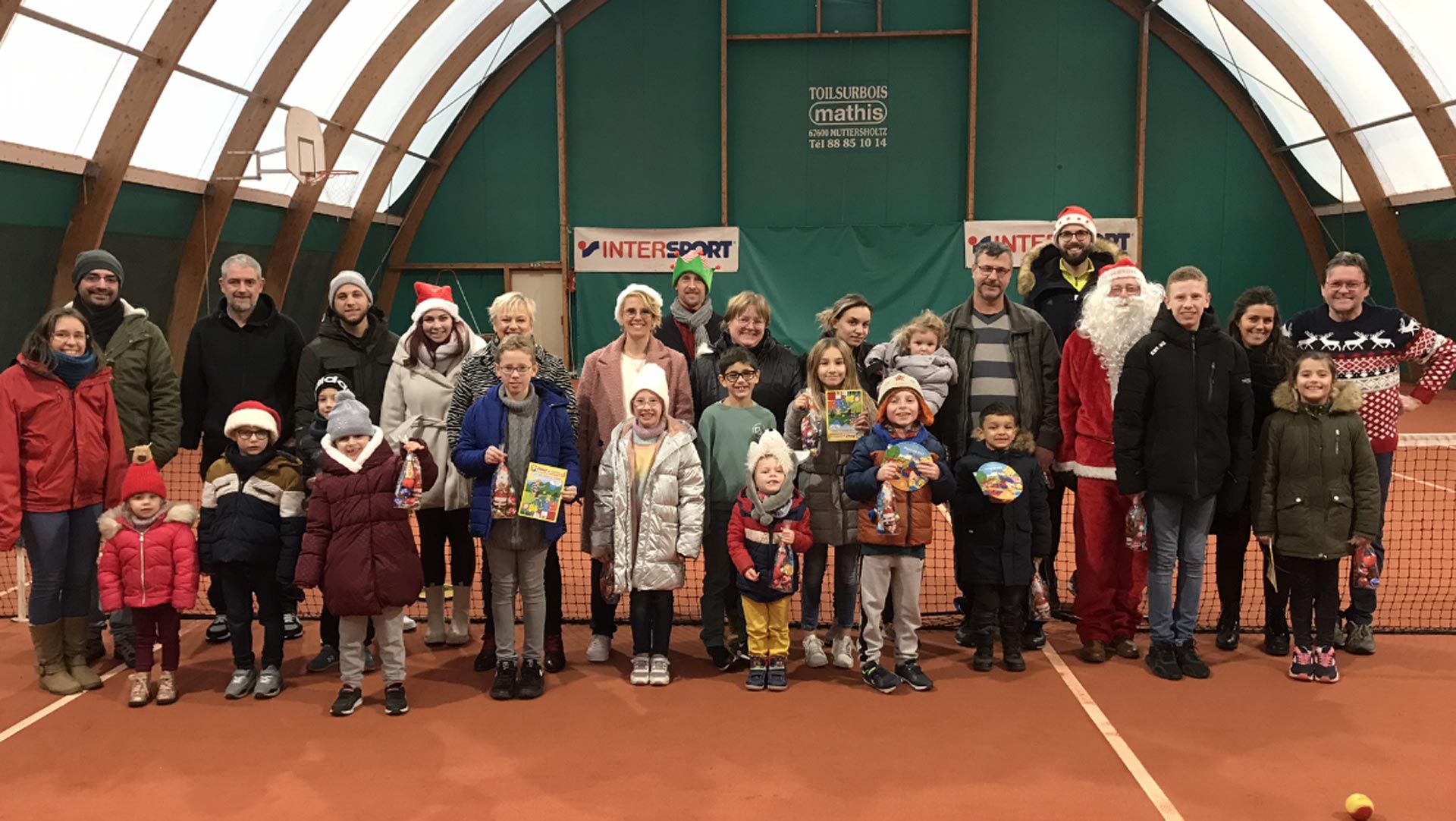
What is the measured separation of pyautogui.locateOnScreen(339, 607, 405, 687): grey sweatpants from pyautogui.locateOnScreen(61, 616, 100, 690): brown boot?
131 cm

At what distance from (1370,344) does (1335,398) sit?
0.48 meters

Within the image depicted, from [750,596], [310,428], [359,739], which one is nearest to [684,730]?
[750,596]

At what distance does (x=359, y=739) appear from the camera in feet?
13.4

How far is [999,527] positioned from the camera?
4699 millimetres

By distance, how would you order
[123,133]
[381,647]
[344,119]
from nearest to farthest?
[381,647]
[123,133]
[344,119]

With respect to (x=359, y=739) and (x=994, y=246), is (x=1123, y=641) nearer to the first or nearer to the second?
(x=994, y=246)

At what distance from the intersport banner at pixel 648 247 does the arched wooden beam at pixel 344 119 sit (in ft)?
12.9

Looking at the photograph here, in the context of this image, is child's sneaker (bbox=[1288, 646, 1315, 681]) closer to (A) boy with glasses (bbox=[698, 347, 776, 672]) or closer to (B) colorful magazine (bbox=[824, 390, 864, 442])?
(B) colorful magazine (bbox=[824, 390, 864, 442])

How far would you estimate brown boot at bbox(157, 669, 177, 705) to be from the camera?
446 cm

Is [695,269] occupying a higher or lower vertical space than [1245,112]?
lower

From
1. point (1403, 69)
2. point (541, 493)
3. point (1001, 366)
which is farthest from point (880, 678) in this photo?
point (1403, 69)

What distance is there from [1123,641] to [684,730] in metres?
2.26

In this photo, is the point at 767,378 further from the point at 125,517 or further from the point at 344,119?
the point at 344,119

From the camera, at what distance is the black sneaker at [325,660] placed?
488cm
